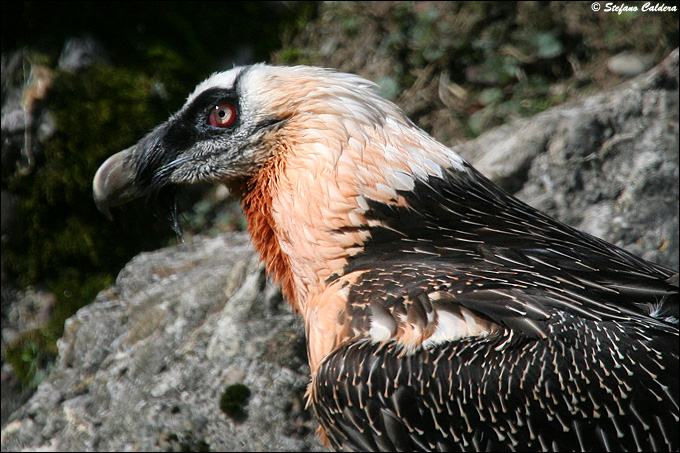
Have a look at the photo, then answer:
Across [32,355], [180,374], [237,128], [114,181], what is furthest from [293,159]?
[32,355]

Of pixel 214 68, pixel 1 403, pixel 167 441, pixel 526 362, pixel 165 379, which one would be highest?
pixel 214 68

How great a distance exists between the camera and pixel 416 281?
2.62 metres

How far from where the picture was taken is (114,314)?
4934 millimetres

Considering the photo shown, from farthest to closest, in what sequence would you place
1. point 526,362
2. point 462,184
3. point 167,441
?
point 167,441 < point 462,184 < point 526,362

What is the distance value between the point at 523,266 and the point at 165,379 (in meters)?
2.67

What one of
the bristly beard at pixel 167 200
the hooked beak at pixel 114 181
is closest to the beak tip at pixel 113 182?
the hooked beak at pixel 114 181

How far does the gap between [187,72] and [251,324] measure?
106 inches

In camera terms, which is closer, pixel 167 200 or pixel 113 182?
pixel 113 182

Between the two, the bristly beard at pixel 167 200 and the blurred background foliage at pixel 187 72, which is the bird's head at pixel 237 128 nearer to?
the bristly beard at pixel 167 200

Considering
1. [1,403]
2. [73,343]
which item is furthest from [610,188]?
[1,403]

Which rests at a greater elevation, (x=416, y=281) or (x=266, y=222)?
(x=266, y=222)

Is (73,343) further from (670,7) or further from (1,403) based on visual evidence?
(670,7)

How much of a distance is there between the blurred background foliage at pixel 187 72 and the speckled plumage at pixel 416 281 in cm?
241

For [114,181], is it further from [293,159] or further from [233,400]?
[233,400]
